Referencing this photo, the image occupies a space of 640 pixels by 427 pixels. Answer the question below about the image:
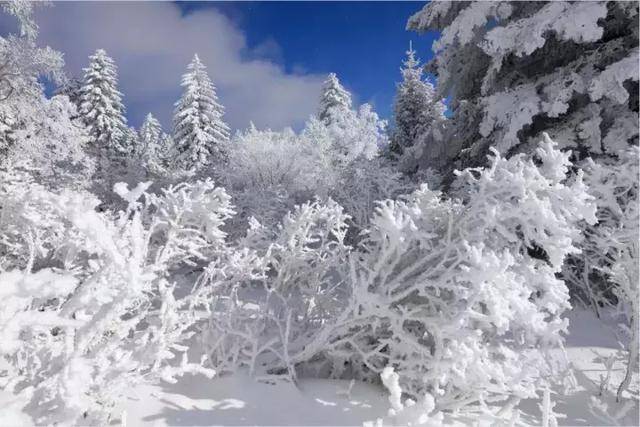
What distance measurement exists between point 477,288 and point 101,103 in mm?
27004

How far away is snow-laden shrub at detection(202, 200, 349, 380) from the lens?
4.67m

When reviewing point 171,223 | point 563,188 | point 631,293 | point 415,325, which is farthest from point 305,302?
point 631,293

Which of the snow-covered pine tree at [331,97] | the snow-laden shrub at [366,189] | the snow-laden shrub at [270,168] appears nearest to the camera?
the snow-laden shrub at [366,189]

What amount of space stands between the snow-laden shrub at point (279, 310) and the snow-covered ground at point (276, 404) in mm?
237

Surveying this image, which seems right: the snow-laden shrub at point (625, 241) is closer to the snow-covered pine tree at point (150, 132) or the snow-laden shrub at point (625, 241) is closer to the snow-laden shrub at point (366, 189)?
the snow-laden shrub at point (366, 189)

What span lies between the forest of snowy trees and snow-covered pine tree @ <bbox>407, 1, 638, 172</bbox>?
4 cm

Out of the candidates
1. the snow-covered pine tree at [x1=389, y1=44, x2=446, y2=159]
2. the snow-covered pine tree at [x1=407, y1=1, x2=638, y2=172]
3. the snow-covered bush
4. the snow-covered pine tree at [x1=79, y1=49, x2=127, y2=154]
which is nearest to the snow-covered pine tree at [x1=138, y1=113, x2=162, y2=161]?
A: the snow-covered pine tree at [x1=79, y1=49, x2=127, y2=154]

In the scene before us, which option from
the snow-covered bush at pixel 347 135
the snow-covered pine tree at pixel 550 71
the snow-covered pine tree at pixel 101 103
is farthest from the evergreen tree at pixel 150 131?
the snow-covered pine tree at pixel 550 71

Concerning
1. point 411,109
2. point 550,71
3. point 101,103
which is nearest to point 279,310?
point 550,71

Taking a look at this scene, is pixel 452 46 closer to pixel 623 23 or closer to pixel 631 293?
pixel 623 23

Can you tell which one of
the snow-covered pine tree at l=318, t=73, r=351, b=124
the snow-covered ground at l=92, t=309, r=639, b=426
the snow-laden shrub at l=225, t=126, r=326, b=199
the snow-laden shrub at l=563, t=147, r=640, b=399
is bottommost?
the snow-covered ground at l=92, t=309, r=639, b=426

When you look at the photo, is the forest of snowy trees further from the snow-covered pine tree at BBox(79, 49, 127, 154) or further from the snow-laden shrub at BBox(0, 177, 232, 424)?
the snow-covered pine tree at BBox(79, 49, 127, 154)

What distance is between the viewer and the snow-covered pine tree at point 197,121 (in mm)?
25422

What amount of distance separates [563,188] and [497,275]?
116cm
